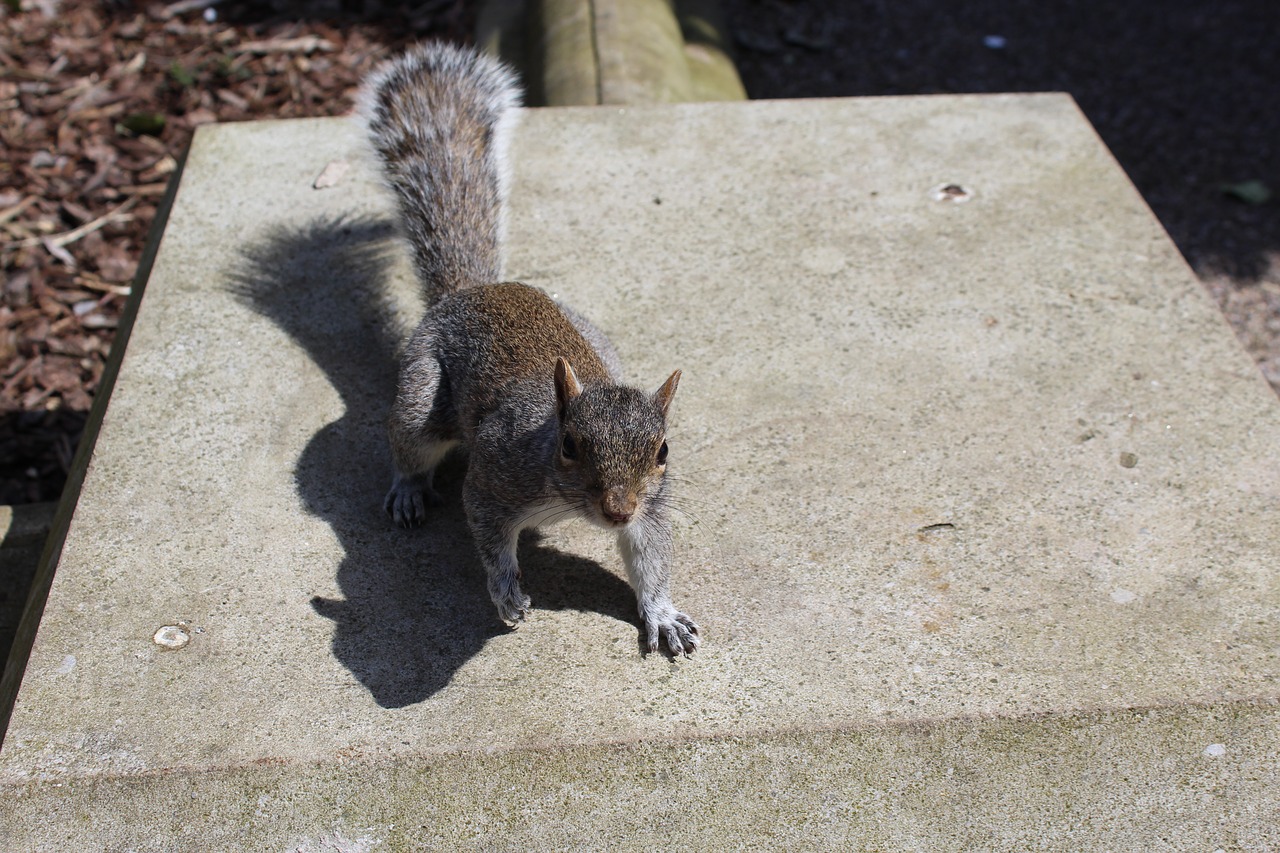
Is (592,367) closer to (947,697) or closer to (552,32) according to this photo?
(947,697)

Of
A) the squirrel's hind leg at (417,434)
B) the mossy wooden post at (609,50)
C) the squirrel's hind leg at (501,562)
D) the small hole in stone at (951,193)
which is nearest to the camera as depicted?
the squirrel's hind leg at (501,562)

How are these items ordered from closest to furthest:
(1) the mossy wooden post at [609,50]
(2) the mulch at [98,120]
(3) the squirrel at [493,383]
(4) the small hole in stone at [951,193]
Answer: (3) the squirrel at [493,383] < (4) the small hole in stone at [951,193] < (2) the mulch at [98,120] < (1) the mossy wooden post at [609,50]

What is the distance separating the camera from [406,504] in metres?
2.69

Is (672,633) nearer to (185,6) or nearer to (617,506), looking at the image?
(617,506)

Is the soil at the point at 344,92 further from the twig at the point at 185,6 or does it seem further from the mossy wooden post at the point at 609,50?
the mossy wooden post at the point at 609,50

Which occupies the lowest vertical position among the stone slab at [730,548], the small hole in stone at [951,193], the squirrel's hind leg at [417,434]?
the small hole in stone at [951,193]

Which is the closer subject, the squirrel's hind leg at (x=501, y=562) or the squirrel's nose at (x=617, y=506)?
the squirrel's nose at (x=617, y=506)

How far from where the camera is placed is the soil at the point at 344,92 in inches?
164

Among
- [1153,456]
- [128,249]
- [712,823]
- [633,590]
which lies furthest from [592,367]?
[128,249]

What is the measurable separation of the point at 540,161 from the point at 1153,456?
2072 millimetres

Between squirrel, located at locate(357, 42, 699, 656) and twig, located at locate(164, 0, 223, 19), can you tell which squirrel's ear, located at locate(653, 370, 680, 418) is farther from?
twig, located at locate(164, 0, 223, 19)

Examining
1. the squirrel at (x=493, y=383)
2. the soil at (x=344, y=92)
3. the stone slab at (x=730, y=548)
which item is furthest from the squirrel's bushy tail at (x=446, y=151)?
the soil at (x=344, y=92)

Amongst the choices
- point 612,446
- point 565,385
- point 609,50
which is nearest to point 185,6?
point 609,50

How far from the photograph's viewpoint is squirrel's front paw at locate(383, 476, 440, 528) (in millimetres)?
2686
